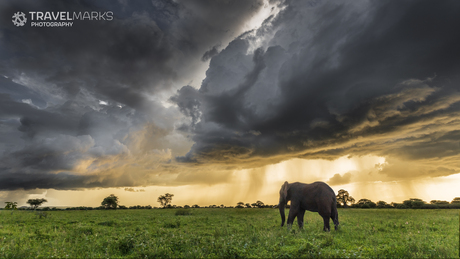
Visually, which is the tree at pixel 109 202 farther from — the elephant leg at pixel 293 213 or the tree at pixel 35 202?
the elephant leg at pixel 293 213

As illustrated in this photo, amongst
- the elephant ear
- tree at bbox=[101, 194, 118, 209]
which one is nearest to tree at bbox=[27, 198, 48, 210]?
tree at bbox=[101, 194, 118, 209]

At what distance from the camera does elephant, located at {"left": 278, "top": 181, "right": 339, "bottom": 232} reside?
661 inches

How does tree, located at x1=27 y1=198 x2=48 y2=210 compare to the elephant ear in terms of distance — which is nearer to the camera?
the elephant ear

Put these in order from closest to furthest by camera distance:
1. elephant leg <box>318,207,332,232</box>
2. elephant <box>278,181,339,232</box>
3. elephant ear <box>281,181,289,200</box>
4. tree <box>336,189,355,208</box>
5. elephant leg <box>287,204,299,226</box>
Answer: elephant leg <box>318,207,332,232</box> < elephant <box>278,181,339,232</box> < elephant leg <box>287,204,299,226</box> < elephant ear <box>281,181,289,200</box> < tree <box>336,189,355,208</box>

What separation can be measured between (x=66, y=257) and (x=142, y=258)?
136 inches

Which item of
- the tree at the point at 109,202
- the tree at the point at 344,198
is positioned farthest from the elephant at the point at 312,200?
the tree at the point at 109,202

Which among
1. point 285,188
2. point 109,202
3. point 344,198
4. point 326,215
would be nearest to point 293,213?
point 285,188

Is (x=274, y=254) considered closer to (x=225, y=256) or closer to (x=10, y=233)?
(x=225, y=256)

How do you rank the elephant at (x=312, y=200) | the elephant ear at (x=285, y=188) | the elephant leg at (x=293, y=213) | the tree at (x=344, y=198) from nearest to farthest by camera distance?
the elephant at (x=312, y=200), the elephant leg at (x=293, y=213), the elephant ear at (x=285, y=188), the tree at (x=344, y=198)

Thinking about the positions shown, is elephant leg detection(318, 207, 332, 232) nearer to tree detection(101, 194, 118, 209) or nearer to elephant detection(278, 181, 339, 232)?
elephant detection(278, 181, 339, 232)

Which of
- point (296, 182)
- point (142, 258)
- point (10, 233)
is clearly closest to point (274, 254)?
point (142, 258)

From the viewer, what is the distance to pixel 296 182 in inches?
801

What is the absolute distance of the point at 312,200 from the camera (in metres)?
17.6

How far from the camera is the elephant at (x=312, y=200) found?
1678 cm
